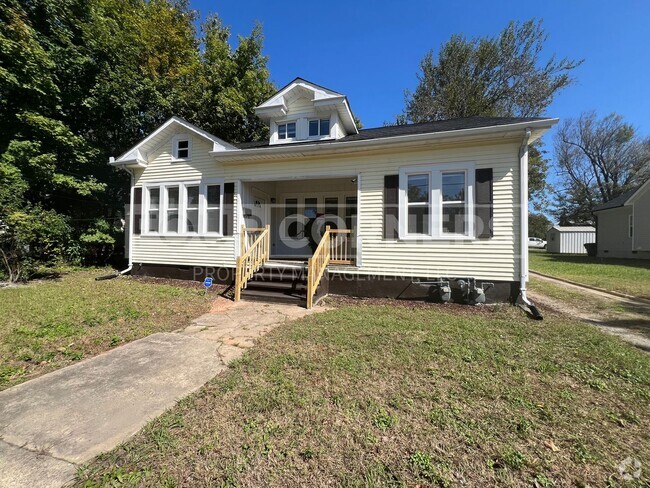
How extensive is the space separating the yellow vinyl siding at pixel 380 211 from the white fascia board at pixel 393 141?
289 millimetres

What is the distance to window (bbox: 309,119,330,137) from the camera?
8.79 m

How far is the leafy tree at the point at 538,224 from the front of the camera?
156 ft

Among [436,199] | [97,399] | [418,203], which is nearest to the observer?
[97,399]

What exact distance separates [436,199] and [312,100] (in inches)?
193

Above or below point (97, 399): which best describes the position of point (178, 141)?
above

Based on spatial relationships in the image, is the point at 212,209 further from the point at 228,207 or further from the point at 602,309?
the point at 602,309

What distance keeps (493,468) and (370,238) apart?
5.47 meters

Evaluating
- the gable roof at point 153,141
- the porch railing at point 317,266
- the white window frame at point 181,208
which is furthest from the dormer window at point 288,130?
the porch railing at point 317,266

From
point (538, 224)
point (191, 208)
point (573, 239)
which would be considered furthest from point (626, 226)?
point (538, 224)

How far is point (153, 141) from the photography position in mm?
8992

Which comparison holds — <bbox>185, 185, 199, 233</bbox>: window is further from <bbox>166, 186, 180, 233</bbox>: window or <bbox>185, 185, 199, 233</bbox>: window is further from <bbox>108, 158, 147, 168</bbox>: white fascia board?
<bbox>108, 158, 147, 168</bbox>: white fascia board

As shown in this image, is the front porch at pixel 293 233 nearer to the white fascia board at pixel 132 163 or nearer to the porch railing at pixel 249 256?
the porch railing at pixel 249 256

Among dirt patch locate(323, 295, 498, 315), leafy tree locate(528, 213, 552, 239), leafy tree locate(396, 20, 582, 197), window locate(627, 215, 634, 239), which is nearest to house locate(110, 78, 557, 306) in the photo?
dirt patch locate(323, 295, 498, 315)

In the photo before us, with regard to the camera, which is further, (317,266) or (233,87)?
(233,87)
